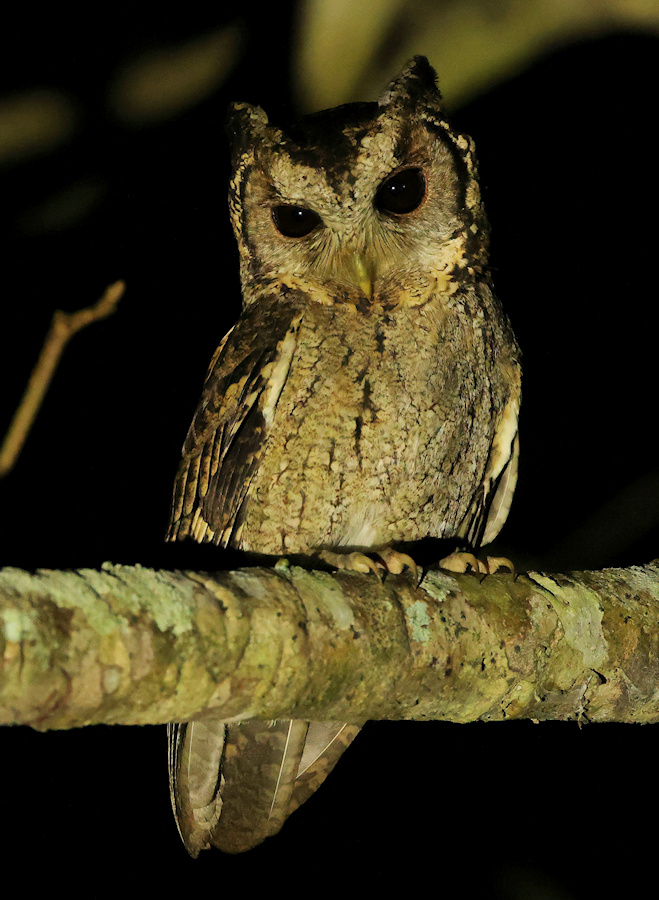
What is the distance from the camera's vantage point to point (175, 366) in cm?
457

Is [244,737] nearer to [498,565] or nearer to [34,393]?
[498,565]

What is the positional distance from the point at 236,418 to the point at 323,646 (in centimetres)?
110

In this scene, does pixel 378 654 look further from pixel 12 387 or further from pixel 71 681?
pixel 12 387

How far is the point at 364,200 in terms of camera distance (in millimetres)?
2250

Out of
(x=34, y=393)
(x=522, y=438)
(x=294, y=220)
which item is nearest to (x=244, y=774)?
(x=294, y=220)

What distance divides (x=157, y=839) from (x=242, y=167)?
12.4 feet

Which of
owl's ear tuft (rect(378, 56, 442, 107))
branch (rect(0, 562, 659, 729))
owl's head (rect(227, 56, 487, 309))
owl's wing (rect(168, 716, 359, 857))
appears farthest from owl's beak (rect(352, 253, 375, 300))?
owl's wing (rect(168, 716, 359, 857))

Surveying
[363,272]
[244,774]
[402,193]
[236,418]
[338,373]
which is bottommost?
[244,774]

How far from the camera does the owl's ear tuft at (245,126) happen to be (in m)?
2.46

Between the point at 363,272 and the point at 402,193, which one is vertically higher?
the point at 402,193

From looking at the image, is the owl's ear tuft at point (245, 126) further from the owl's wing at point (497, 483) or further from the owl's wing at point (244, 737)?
the owl's wing at point (497, 483)

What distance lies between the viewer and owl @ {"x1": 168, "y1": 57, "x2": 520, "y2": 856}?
7.40ft

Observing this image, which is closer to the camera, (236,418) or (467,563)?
(467,563)

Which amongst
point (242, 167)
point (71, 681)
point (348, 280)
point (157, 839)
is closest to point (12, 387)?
point (242, 167)
